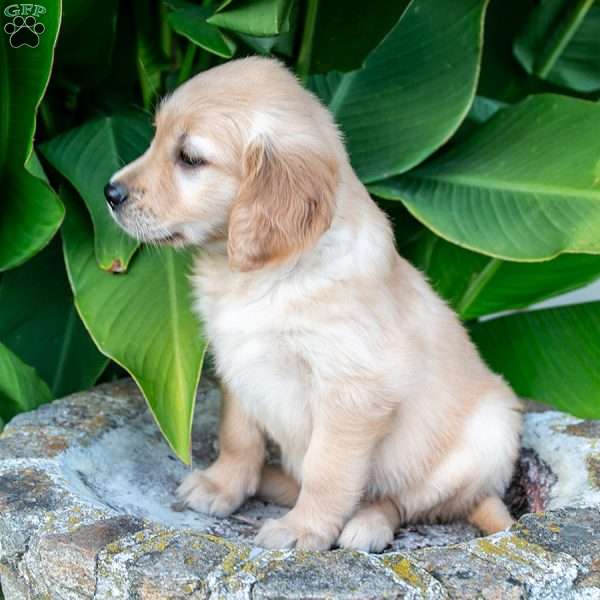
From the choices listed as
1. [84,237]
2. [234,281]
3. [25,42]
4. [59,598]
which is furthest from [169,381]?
[25,42]

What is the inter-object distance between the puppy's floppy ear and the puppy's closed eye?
7cm

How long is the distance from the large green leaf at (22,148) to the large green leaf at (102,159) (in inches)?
3.3

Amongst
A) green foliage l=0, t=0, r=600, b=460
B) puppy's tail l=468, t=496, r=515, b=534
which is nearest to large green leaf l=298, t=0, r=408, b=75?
green foliage l=0, t=0, r=600, b=460

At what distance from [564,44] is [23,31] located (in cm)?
134

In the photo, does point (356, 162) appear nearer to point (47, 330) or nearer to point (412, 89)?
point (412, 89)

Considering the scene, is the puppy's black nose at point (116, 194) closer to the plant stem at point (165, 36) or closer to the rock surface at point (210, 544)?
the rock surface at point (210, 544)

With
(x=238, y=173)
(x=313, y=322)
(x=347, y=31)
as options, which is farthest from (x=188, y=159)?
(x=347, y=31)

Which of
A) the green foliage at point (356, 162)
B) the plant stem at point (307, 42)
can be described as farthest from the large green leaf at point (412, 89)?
the plant stem at point (307, 42)

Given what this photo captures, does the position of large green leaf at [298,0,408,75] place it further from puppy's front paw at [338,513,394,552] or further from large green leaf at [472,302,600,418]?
puppy's front paw at [338,513,394,552]

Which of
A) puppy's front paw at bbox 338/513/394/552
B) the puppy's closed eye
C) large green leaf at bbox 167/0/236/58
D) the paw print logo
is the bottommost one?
puppy's front paw at bbox 338/513/394/552

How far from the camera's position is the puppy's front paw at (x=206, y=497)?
6.14 feet

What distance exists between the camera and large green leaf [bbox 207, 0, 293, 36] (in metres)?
1.83

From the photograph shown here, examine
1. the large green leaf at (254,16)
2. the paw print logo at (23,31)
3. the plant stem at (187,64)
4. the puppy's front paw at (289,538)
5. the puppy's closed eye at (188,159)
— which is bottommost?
the puppy's front paw at (289,538)

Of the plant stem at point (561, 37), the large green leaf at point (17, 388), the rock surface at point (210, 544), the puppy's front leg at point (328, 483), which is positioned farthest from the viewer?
the plant stem at point (561, 37)
